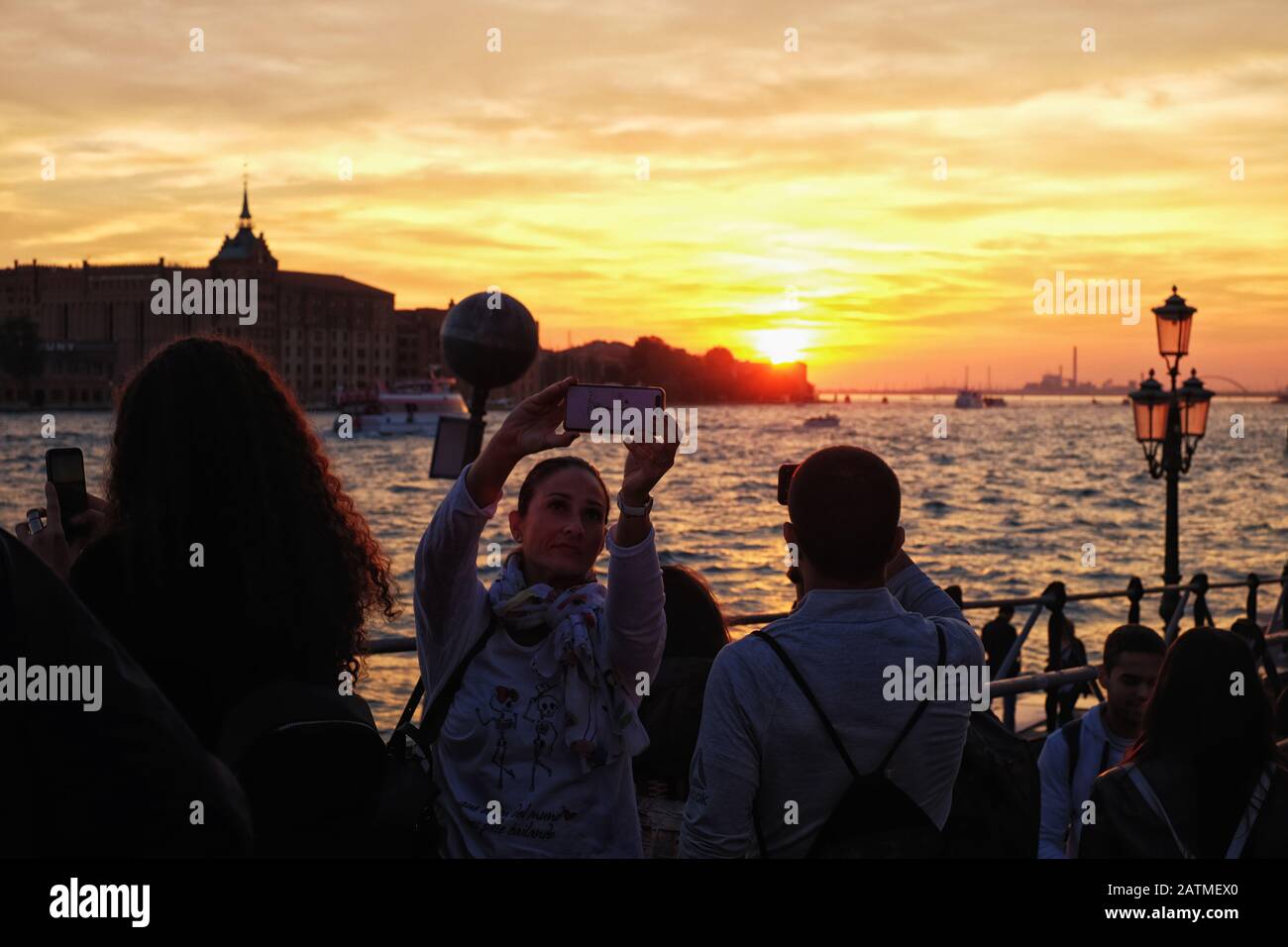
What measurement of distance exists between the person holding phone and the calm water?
1.30 feet

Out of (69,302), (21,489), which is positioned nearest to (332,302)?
(69,302)

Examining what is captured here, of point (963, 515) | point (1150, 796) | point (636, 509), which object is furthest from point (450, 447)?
point (963, 515)

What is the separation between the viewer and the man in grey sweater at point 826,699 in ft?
8.31

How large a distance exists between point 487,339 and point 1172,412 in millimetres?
12016

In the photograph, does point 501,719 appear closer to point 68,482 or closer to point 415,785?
point 415,785

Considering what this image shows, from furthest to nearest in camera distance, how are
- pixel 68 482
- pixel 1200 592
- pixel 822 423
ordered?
1. pixel 822 423
2. pixel 1200 592
3. pixel 68 482

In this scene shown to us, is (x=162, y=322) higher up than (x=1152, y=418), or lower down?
higher up

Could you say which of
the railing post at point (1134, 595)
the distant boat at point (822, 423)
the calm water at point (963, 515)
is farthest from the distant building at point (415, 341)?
the railing post at point (1134, 595)

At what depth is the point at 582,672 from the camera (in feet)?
9.82

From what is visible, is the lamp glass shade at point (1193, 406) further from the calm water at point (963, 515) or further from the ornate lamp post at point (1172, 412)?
the calm water at point (963, 515)

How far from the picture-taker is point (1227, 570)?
41.3 m

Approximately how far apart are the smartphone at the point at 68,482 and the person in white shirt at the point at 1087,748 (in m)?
3.32
